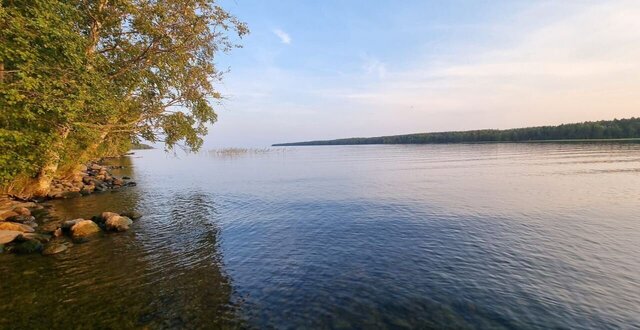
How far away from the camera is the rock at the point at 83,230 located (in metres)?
19.8

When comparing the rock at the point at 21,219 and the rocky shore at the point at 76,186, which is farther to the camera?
the rocky shore at the point at 76,186

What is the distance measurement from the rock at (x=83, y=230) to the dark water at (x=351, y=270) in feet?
5.67

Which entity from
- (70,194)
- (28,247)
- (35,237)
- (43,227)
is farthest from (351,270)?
(70,194)

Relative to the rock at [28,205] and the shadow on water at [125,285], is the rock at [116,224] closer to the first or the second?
the shadow on water at [125,285]

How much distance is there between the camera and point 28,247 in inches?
677

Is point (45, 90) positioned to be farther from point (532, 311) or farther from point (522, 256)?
point (522, 256)

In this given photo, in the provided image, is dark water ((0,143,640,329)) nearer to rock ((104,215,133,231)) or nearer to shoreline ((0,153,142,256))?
rock ((104,215,133,231))

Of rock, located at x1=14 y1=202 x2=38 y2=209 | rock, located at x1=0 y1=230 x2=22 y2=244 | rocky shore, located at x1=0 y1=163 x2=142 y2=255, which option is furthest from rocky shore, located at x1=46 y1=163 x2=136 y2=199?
rock, located at x1=0 y1=230 x2=22 y2=244

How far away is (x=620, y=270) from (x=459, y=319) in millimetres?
9453

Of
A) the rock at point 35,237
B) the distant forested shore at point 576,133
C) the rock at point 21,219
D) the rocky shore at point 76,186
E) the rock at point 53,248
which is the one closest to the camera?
the rock at point 53,248

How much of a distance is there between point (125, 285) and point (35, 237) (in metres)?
10.5

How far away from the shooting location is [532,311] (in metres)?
10.9

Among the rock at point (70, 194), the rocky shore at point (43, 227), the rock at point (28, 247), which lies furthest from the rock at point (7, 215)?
the rock at point (70, 194)

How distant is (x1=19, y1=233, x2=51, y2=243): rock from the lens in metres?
18.2
